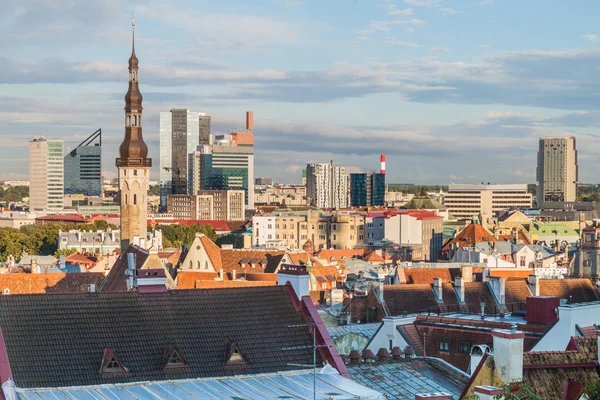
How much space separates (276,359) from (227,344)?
1.45 metres

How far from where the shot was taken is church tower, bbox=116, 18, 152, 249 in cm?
12044

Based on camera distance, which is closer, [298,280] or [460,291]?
[298,280]

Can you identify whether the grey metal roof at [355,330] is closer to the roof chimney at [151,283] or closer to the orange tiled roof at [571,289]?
the roof chimney at [151,283]

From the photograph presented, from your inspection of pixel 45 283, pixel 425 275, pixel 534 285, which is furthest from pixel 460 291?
pixel 45 283

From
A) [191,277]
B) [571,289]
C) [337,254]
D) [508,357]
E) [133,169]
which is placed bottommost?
[337,254]

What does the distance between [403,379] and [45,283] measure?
172 ft

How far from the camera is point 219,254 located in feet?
410

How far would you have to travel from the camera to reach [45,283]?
86.1 meters

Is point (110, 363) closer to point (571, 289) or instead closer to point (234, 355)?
point (234, 355)

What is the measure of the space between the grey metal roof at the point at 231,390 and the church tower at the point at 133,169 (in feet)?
278

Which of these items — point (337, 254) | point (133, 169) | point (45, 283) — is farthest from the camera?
point (337, 254)

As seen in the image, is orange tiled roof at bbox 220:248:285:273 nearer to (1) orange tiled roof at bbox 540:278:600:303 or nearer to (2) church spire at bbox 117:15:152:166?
(2) church spire at bbox 117:15:152:166

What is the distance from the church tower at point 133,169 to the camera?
120438 millimetres

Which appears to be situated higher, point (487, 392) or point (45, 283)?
point (487, 392)
